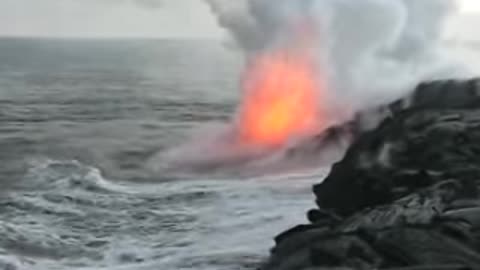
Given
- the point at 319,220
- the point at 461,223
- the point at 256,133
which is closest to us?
the point at 461,223

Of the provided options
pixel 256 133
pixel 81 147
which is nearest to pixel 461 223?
pixel 256 133

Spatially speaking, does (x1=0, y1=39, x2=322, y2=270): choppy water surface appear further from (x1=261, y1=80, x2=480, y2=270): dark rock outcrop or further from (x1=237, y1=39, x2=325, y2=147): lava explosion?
(x1=237, y1=39, x2=325, y2=147): lava explosion

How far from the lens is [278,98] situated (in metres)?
31.1

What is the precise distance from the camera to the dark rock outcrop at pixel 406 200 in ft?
39.7

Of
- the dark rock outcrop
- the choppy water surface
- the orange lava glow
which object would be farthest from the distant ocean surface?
the orange lava glow

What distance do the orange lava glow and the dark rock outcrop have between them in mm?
6866

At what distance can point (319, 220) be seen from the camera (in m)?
15.2

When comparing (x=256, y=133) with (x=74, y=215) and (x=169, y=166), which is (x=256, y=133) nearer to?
(x=169, y=166)

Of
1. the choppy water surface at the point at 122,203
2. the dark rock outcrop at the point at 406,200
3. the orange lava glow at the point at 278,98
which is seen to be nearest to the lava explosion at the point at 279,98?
the orange lava glow at the point at 278,98

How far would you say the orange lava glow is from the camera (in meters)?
30.1

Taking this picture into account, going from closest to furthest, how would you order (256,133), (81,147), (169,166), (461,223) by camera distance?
(461,223) < (169,166) < (256,133) < (81,147)

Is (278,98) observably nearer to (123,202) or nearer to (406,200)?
(123,202)

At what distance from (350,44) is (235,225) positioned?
568 inches

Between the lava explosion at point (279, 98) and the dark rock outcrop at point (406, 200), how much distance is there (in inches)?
266
